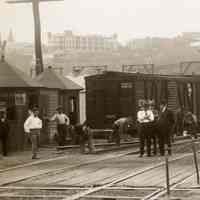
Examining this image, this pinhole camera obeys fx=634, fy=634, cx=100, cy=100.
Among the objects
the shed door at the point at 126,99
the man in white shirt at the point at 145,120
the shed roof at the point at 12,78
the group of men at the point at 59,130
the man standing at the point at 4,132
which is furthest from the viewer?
the shed door at the point at 126,99

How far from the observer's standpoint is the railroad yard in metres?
12.0

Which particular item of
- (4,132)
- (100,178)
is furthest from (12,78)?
(100,178)

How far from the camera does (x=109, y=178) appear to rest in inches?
575

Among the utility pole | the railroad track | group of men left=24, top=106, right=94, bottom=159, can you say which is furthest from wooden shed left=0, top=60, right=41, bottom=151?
the railroad track

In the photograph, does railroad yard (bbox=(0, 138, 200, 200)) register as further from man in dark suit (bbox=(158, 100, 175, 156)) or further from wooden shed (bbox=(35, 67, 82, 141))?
wooden shed (bbox=(35, 67, 82, 141))

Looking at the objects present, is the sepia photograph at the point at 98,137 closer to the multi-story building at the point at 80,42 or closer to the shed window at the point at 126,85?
the shed window at the point at 126,85

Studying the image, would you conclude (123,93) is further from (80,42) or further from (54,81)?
(80,42)

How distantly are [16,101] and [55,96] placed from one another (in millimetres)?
4331

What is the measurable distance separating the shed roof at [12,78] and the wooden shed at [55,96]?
131 centimetres

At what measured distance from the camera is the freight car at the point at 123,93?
31.0 meters

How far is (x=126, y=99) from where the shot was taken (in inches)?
1227

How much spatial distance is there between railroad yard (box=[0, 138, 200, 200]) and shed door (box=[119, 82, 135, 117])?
8.93 meters

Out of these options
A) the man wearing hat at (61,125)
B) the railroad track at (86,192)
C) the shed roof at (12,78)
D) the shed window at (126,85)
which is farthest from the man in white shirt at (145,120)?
the shed window at (126,85)

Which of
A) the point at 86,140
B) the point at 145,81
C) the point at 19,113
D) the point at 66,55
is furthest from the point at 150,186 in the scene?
the point at 66,55
